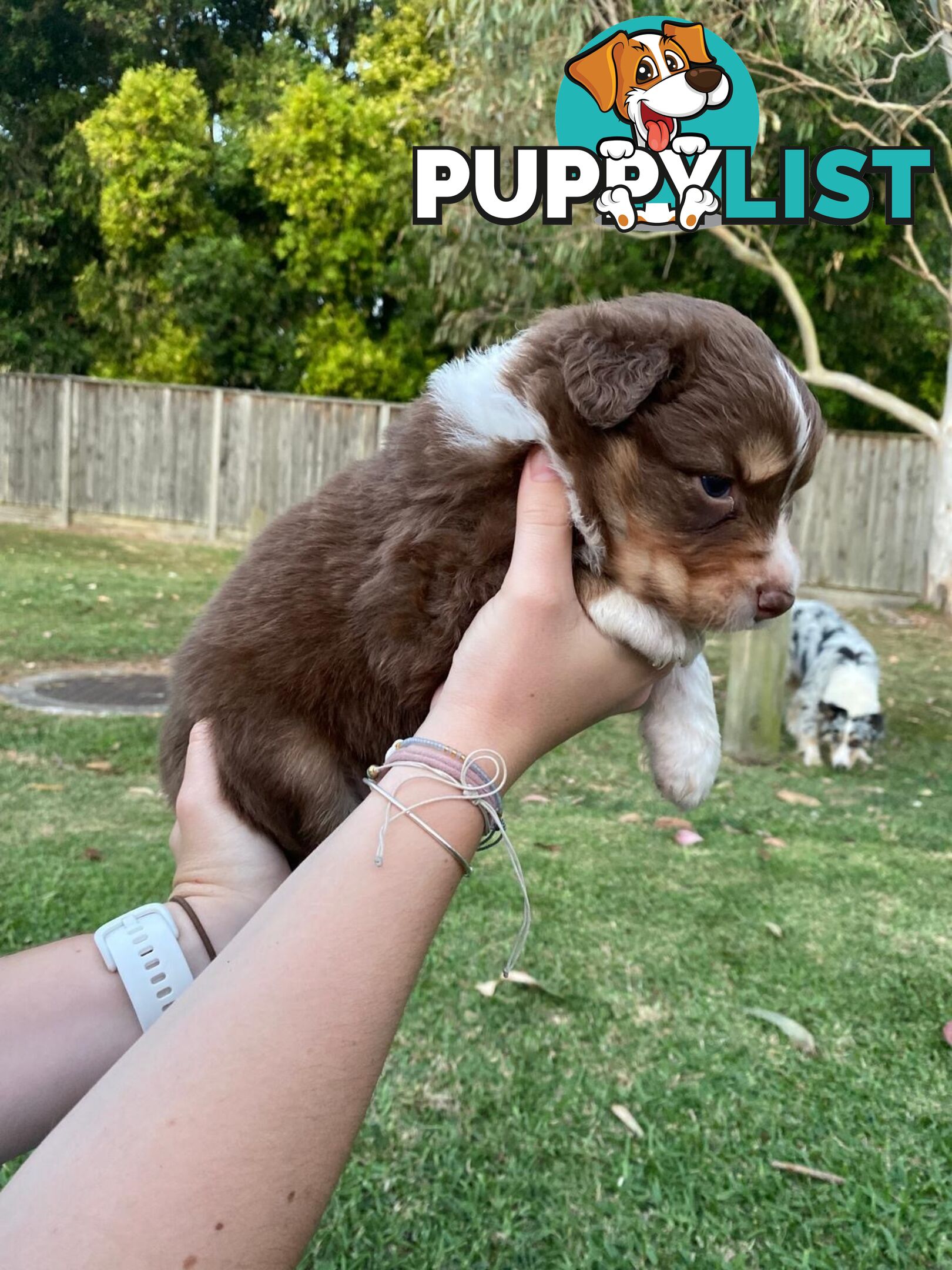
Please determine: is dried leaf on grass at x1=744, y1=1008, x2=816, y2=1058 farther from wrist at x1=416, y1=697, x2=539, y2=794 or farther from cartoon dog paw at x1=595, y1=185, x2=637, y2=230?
cartoon dog paw at x1=595, y1=185, x2=637, y2=230

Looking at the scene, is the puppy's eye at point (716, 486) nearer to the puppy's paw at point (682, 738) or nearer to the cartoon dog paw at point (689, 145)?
the puppy's paw at point (682, 738)

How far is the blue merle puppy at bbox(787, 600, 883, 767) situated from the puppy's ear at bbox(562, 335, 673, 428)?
5.85 meters

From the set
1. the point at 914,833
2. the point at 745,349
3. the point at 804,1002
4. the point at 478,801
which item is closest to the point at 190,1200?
the point at 478,801

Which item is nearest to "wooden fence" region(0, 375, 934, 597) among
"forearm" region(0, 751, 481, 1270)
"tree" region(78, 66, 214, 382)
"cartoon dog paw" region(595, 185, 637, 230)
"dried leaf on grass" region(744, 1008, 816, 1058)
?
"tree" region(78, 66, 214, 382)

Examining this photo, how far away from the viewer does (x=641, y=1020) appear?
3576 millimetres

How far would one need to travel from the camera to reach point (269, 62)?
23.4 metres

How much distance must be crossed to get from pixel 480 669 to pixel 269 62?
2535 centimetres

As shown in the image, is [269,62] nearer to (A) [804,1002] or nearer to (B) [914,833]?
(B) [914,833]

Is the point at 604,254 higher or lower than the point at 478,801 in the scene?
higher

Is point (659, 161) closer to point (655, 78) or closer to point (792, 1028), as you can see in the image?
point (655, 78)

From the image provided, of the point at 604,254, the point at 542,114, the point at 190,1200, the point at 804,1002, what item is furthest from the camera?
the point at 604,254

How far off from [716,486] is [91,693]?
6.27 m

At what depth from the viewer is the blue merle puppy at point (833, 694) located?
24.8 ft

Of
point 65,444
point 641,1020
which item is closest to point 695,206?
point 65,444
